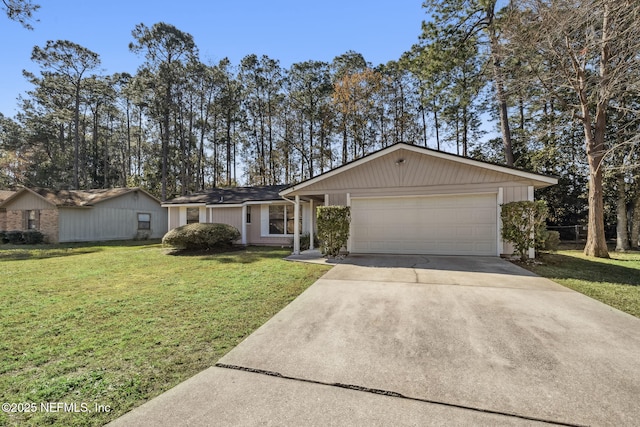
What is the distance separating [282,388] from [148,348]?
1.71 metres

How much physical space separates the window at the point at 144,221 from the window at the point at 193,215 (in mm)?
7267

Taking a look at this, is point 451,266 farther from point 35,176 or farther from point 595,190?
point 35,176

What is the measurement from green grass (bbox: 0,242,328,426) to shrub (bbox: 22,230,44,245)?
12470 mm

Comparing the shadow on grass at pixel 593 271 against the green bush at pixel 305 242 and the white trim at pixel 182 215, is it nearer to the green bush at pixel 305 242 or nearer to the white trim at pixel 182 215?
the green bush at pixel 305 242

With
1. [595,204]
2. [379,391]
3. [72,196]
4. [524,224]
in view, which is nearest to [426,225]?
[524,224]

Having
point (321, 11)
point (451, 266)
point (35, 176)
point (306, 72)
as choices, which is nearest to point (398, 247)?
point (451, 266)

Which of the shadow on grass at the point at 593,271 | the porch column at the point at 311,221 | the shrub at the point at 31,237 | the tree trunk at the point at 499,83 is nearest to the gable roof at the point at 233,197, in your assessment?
the porch column at the point at 311,221

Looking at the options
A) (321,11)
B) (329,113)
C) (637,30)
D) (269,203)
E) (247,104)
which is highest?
(247,104)

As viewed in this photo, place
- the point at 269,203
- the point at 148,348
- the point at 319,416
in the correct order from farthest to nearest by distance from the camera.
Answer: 1. the point at 269,203
2. the point at 148,348
3. the point at 319,416

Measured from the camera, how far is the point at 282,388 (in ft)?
8.06

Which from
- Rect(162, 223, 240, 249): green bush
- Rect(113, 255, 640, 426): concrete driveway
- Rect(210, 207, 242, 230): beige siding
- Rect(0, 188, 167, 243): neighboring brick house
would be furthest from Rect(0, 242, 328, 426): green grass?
Rect(0, 188, 167, 243): neighboring brick house

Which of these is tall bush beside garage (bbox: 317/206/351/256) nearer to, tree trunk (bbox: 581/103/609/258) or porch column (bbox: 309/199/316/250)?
porch column (bbox: 309/199/316/250)

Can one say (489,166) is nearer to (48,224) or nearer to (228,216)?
(228,216)

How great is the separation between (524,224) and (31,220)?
84.7ft
